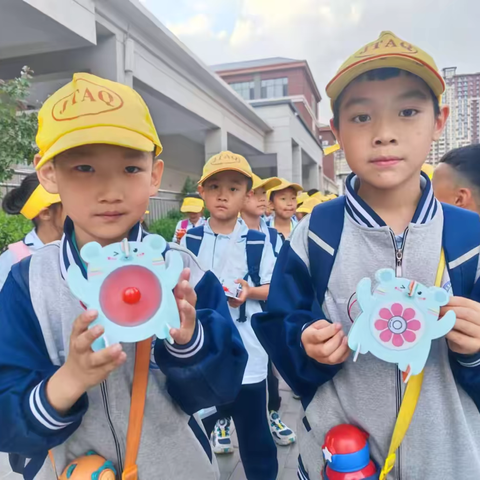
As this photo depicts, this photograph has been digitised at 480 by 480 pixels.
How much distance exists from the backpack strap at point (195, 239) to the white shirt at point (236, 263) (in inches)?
1.1

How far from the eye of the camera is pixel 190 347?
114 cm

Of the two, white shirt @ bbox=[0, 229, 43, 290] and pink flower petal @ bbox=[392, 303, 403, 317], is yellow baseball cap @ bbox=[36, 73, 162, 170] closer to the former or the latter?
pink flower petal @ bbox=[392, 303, 403, 317]

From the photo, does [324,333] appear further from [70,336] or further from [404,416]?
[70,336]

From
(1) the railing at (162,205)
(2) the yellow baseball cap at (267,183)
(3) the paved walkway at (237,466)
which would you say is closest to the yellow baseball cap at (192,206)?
(1) the railing at (162,205)

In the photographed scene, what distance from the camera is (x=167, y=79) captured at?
1106 cm

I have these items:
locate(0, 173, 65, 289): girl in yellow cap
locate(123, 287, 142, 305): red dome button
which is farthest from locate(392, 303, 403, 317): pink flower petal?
locate(0, 173, 65, 289): girl in yellow cap

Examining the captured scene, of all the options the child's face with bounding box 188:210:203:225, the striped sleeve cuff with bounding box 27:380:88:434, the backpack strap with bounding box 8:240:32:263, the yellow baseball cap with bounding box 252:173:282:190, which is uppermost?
the child's face with bounding box 188:210:203:225

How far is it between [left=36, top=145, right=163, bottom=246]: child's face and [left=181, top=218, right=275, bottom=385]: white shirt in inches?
61.5

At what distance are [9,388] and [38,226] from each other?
1.82 metres

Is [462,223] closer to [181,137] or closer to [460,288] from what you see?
[460,288]

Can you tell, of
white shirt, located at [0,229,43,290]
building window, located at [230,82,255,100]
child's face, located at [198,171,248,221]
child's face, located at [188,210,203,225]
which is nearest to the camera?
white shirt, located at [0,229,43,290]

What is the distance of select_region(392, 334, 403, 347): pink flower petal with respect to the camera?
1.08 metres

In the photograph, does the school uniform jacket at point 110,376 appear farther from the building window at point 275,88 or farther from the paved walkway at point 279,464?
the building window at point 275,88

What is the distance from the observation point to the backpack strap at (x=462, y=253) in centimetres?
Answer: 120
